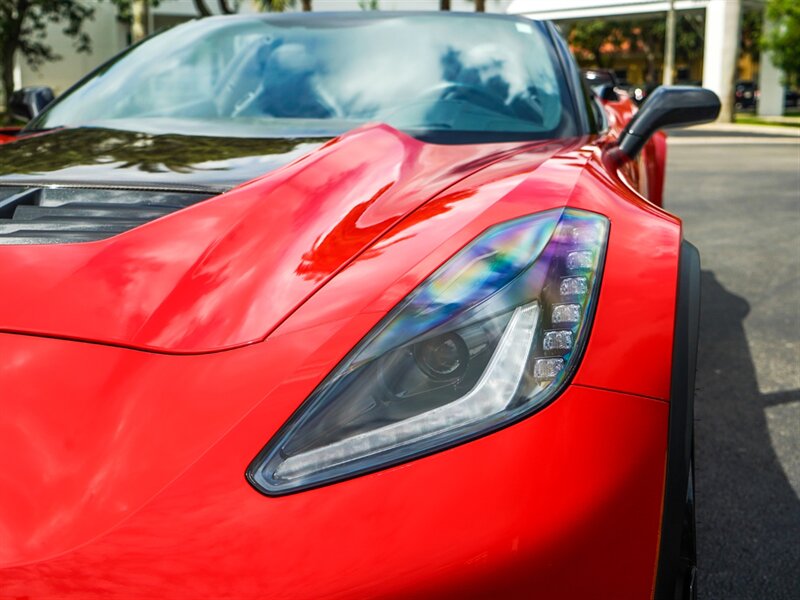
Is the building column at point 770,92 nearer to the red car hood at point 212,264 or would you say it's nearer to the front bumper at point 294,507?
the red car hood at point 212,264

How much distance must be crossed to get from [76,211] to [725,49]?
33.0m

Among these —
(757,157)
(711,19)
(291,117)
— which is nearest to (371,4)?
(711,19)

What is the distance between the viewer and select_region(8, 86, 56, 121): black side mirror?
3475 mm

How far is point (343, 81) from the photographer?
2.94 metres

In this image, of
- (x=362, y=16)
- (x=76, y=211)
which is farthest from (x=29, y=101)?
(x=76, y=211)

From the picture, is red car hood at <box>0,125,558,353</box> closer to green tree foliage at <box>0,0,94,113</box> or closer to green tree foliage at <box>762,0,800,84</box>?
green tree foliage at <box>0,0,94,113</box>

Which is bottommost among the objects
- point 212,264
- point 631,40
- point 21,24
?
point 631,40

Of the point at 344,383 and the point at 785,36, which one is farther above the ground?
the point at 344,383

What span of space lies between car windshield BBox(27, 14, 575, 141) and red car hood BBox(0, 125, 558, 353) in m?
0.82

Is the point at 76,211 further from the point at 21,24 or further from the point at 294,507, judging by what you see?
the point at 21,24

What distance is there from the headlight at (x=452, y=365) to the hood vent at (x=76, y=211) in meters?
0.59

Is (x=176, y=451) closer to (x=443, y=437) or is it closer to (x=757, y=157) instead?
(x=443, y=437)

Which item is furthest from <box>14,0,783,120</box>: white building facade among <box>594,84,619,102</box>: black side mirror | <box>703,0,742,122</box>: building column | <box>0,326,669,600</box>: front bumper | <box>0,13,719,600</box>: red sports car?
<box>0,326,669,600</box>: front bumper

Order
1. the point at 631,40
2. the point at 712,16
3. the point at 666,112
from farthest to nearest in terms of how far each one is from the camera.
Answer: the point at 631,40 → the point at 712,16 → the point at 666,112
